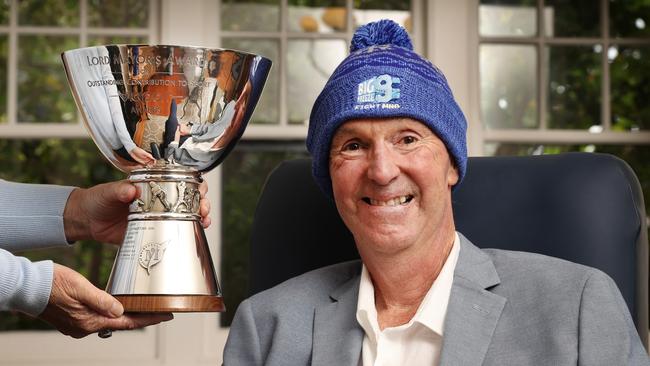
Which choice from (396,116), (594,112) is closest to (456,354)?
(396,116)

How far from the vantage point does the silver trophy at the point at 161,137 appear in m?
1.60

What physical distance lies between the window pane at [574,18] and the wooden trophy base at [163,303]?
2730 mm

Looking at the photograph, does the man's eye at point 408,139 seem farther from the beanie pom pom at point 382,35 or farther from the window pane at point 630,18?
the window pane at point 630,18

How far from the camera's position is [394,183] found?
1.73 metres

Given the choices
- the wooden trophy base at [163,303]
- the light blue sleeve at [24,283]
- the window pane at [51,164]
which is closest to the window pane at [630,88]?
the window pane at [51,164]

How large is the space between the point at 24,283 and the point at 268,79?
2421 mm

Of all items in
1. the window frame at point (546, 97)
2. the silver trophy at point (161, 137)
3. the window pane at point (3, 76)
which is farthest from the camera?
the window pane at point (3, 76)

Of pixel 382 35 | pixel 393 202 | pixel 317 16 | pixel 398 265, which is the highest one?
pixel 317 16

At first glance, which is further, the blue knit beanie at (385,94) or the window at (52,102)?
the window at (52,102)

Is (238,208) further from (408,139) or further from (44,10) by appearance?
(408,139)

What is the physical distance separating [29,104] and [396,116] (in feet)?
8.30

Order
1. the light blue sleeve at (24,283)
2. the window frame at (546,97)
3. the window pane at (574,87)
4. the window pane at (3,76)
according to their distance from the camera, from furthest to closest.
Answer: the window pane at (574,87) → the window pane at (3,76) → the window frame at (546,97) → the light blue sleeve at (24,283)

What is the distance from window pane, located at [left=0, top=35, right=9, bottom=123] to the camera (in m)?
3.83

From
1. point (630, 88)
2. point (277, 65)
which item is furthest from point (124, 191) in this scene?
point (630, 88)
